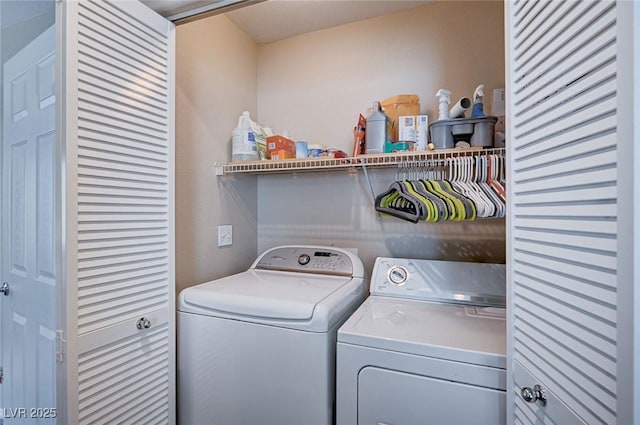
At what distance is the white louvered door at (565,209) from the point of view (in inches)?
22.1

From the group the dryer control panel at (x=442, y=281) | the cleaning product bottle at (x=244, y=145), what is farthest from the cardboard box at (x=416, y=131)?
the cleaning product bottle at (x=244, y=145)

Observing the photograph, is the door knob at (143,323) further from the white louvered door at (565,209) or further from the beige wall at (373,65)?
the beige wall at (373,65)

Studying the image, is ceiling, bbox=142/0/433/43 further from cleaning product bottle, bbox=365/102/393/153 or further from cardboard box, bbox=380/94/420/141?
cleaning product bottle, bbox=365/102/393/153

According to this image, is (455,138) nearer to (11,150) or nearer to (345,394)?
(345,394)

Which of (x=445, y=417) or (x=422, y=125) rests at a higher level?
(x=422, y=125)

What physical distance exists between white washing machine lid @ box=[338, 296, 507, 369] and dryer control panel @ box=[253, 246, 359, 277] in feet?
1.15

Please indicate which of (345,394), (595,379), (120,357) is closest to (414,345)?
(345,394)

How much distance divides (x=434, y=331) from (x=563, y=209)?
0.69 metres

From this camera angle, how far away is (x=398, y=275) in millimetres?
1676

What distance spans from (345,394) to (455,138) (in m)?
1.23

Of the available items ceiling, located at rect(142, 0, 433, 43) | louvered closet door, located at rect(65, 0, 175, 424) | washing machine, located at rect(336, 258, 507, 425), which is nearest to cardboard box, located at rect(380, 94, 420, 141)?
ceiling, located at rect(142, 0, 433, 43)

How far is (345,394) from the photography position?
3.82ft

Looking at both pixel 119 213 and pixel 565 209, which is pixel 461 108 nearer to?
pixel 565 209

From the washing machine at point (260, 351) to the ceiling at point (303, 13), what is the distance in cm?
158
